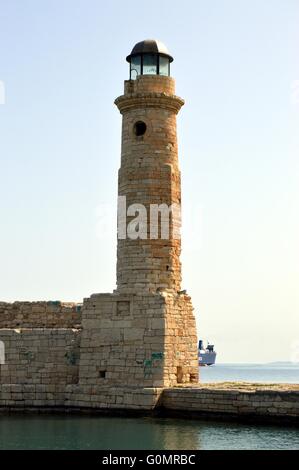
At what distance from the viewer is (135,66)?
25078 mm

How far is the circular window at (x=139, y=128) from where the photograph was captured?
24539mm

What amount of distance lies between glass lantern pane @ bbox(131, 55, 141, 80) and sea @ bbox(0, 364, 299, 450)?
9.54 meters

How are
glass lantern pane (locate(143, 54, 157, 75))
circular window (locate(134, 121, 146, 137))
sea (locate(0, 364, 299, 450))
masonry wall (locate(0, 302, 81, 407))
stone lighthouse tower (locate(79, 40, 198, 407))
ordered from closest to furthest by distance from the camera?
sea (locate(0, 364, 299, 450)), stone lighthouse tower (locate(79, 40, 198, 407)), masonry wall (locate(0, 302, 81, 407)), circular window (locate(134, 121, 146, 137)), glass lantern pane (locate(143, 54, 157, 75))

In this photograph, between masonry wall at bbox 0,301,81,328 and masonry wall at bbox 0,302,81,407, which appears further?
masonry wall at bbox 0,301,81,328

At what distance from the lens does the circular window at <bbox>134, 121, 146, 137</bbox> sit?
80.5 ft

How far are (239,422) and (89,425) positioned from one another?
3.63 metres

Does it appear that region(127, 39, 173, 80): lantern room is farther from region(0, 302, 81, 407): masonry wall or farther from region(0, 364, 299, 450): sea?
region(0, 364, 299, 450): sea

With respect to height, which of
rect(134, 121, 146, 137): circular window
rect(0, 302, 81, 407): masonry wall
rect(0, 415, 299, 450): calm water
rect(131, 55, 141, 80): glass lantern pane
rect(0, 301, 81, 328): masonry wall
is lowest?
rect(0, 415, 299, 450): calm water

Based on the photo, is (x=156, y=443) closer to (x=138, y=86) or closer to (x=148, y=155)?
(x=148, y=155)

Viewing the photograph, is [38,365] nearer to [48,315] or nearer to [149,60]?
[48,315]

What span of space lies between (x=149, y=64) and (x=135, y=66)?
0.41 metres

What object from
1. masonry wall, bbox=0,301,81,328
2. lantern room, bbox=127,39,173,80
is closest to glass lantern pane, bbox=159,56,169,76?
lantern room, bbox=127,39,173,80

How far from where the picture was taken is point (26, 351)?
78.0 ft
